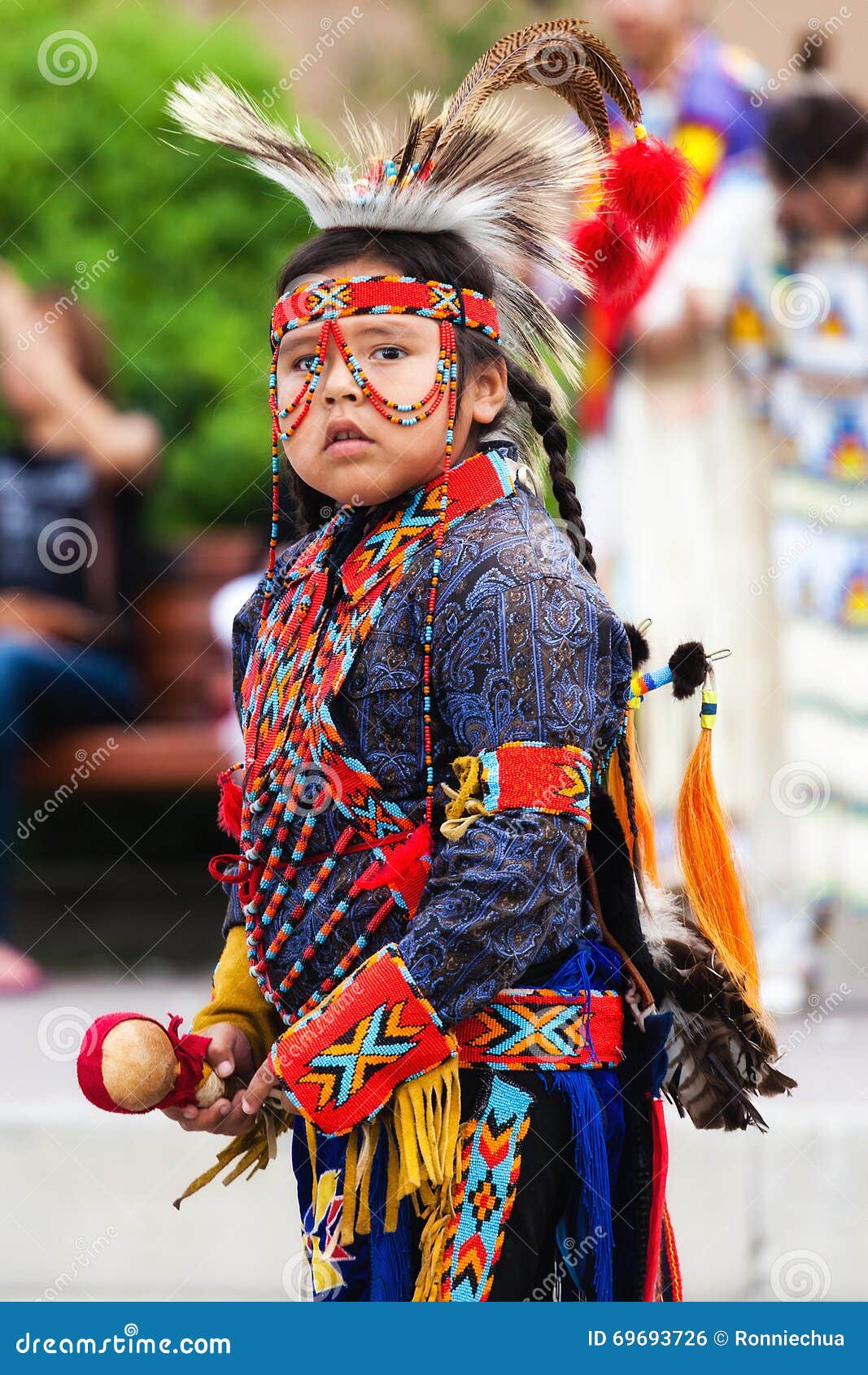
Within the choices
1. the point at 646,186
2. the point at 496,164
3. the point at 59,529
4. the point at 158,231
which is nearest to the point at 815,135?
the point at 158,231

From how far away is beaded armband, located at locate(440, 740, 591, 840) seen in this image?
5.42 ft

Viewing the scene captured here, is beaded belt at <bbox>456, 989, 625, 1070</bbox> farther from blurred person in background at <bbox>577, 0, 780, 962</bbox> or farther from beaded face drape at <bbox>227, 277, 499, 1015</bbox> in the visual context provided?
blurred person in background at <bbox>577, 0, 780, 962</bbox>

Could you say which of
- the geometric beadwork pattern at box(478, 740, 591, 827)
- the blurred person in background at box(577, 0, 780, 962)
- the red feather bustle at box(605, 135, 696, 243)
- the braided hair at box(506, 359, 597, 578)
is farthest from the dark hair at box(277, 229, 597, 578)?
the blurred person in background at box(577, 0, 780, 962)

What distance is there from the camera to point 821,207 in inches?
180

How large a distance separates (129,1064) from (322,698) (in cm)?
41

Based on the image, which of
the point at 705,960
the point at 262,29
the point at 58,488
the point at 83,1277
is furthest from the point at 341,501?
the point at 262,29

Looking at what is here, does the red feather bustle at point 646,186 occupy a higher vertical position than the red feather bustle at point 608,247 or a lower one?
higher

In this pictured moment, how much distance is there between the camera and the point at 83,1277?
11.1 feet

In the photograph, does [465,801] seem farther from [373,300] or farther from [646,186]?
[646,186]

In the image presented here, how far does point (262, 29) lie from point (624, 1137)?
637 cm

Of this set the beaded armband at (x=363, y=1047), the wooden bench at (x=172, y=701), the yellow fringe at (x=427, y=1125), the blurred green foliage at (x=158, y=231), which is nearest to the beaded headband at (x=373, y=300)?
the beaded armband at (x=363, y=1047)

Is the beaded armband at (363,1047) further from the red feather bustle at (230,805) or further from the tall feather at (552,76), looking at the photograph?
the tall feather at (552,76)

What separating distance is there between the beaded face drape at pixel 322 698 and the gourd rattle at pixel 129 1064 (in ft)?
0.50

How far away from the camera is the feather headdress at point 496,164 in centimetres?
186
